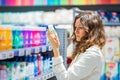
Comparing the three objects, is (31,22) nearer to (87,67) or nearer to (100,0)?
(100,0)

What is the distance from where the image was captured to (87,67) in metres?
2.18

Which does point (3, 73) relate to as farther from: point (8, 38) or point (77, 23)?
point (77, 23)

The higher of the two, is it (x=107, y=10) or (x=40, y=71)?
(x=107, y=10)

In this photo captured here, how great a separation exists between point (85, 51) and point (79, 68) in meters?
0.18

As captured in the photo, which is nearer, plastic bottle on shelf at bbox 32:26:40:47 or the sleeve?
the sleeve

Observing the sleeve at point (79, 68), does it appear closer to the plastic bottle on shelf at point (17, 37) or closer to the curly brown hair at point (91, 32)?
the curly brown hair at point (91, 32)

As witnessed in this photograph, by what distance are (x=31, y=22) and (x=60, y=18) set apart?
0.64 metres

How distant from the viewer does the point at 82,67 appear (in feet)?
7.13

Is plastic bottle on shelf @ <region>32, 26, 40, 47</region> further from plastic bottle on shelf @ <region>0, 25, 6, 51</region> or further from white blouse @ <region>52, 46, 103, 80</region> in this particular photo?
plastic bottle on shelf @ <region>0, 25, 6, 51</region>

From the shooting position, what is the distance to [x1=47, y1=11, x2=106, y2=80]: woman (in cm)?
219

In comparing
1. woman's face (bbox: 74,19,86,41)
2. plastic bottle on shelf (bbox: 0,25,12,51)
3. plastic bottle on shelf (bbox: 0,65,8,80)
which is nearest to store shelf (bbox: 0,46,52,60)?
plastic bottle on shelf (bbox: 0,25,12,51)

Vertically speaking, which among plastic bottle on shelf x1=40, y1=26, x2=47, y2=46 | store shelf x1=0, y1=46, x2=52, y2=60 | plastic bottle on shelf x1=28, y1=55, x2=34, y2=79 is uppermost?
plastic bottle on shelf x1=40, y1=26, x2=47, y2=46

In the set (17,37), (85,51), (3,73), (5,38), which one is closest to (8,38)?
(5,38)

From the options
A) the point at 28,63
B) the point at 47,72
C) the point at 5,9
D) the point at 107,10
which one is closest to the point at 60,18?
the point at 107,10
